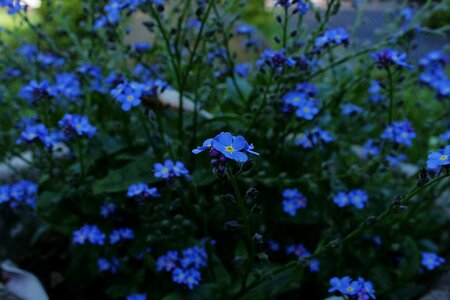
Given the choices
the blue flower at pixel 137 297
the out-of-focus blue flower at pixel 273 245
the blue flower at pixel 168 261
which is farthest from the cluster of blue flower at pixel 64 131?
the out-of-focus blue flower at pixel 273 245

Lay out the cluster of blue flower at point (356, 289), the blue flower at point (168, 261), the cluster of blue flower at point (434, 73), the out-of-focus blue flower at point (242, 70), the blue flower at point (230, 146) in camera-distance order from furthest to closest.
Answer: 1. the out-of-focus blue flower at point (242, 70)
2. the cluster of blue flower at point (434, 73)
3. the blue flower at point (168, 261)
4. the cluster of blue flower at point (356, 289)
5. the blue flower at point (230, 146)

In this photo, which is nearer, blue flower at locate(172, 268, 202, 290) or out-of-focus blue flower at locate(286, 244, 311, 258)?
blue flower at locate(172, 268, 202, 290)

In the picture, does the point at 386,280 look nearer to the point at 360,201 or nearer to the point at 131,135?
the point at 360,201

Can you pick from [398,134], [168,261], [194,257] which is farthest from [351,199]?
[168,261]

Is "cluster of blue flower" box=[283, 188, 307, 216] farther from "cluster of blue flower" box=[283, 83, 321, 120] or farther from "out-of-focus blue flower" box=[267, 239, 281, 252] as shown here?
"cluster of blue flower" box=[283, 83, 321, 120]

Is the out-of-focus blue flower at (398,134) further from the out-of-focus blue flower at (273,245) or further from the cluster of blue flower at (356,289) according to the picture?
the cluster of blue flower at (356,289)

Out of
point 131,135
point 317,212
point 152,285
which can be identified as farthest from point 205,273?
point 131,135

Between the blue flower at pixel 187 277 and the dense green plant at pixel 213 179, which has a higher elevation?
the dense green plant at pixel 213 179

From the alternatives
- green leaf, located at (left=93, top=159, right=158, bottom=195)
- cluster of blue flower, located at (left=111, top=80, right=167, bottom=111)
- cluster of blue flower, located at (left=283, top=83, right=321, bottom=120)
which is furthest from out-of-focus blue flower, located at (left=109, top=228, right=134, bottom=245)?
cluster of blue flower, located at (left=283, top=83, right=321, bottom=120)
